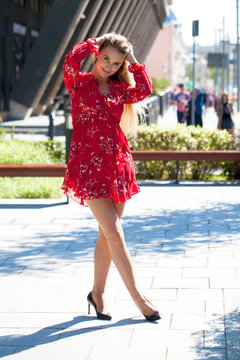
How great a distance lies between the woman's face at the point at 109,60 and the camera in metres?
4.45

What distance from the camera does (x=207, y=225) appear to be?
7945mm

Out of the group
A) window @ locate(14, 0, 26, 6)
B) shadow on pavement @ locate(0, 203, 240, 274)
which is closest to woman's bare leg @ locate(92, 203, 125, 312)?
shadow on pavement @ locate(0, 203, 240, 274)

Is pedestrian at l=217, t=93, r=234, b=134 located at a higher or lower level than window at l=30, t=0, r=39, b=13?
lower

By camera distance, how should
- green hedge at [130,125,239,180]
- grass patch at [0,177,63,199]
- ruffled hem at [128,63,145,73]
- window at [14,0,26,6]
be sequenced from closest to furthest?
1. ruffled hem at [128,63,145,73]
2. grass patch at [0,177,63,199]
3. green hedge at [130,125,239,180]
4. window at [14,0,26,6]

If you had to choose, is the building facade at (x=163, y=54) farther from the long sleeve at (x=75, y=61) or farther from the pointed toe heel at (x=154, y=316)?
the pointed toe heel at (x=154, y=316)

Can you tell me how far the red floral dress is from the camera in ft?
14.5

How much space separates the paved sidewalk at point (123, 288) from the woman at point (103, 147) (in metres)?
0.36

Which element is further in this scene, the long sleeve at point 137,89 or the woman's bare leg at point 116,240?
the long sleeve at point 137,89

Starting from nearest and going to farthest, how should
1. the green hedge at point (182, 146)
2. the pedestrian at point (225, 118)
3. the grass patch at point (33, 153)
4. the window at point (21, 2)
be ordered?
the green hedge at point (182, 146) < the grass patch at point (33, 153) < the pedestrian at point (225, 118) < the window at point (21, 2)

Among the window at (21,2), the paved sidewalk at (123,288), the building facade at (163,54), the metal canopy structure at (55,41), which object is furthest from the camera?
the building facade at (163,54)

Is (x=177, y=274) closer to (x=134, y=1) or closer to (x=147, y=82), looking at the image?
(x=147, y=82)

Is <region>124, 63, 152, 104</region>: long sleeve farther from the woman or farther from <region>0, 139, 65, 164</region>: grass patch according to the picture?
<region>0, 139, 65, 164</region>: grass patch

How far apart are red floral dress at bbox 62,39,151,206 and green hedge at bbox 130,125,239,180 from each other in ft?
25.3

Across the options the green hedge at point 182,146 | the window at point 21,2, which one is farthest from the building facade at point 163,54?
the green hedge at point 182,146
